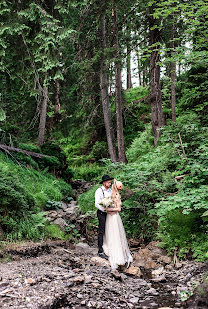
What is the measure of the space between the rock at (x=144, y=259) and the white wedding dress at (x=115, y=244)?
43cm

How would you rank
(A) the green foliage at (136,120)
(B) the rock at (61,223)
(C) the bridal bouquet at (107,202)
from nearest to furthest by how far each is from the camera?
1. (C) the bridal bouquet at (107,202)
2. (B) the rock at (61,223)
3. (A) the green foliage at (136,120)

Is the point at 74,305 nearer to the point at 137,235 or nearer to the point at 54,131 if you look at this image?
the point at 137,235

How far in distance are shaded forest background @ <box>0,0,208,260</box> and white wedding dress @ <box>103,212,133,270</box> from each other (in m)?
1.05

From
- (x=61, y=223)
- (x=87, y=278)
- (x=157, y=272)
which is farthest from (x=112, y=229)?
(x=61, y=223)

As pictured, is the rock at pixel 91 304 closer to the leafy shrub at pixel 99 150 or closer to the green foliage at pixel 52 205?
the green foliage at pixel 52 205

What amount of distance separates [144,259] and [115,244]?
3.40 ft

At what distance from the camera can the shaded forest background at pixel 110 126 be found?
21.2 ft

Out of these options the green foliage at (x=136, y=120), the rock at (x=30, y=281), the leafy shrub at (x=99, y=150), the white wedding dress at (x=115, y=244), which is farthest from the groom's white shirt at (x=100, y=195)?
the leafy shrub at (x=99, y=150)

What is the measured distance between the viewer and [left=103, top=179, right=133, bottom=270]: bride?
582cm

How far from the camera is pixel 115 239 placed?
19.5ft

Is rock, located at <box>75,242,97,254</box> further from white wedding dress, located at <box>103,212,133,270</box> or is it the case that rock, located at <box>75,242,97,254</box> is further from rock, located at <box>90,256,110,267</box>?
white wedding dress, located at <box>103,212,133,270</box>

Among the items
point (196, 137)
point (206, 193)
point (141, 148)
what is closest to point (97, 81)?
point (141, 148)

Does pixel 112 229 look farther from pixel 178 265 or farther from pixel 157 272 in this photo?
pixel 178 265

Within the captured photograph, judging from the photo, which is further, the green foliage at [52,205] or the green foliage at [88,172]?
the green foliage at [88,172]
